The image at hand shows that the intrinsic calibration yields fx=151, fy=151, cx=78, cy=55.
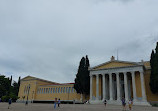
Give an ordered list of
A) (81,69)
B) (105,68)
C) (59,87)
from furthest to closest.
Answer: (59,87), (81,69), (105,68)

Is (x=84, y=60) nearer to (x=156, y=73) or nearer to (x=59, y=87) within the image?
(x=59, y=87)

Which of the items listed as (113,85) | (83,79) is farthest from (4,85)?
(113,85)

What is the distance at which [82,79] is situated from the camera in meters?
43.7

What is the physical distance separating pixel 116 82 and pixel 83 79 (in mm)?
9312

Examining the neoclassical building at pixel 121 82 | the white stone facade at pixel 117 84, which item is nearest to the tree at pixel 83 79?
the neoclassical building at pixel 121 82

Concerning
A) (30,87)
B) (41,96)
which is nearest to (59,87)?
(41,96)

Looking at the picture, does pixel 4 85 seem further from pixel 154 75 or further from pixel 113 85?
pixel 154 75

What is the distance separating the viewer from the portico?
36.1 m

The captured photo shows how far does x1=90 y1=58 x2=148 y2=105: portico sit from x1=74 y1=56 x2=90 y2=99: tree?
2.03 m

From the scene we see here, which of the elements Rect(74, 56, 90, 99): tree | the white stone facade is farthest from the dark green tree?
the white stone facade

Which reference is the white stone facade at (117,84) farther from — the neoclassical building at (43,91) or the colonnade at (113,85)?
the neoclassical building at (43,91)

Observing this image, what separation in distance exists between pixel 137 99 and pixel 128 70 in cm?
714

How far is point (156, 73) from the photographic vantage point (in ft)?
114

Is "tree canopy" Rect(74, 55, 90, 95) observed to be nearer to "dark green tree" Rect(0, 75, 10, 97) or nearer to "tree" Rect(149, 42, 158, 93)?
"tree" Rect(149, 42, 158, 93)
